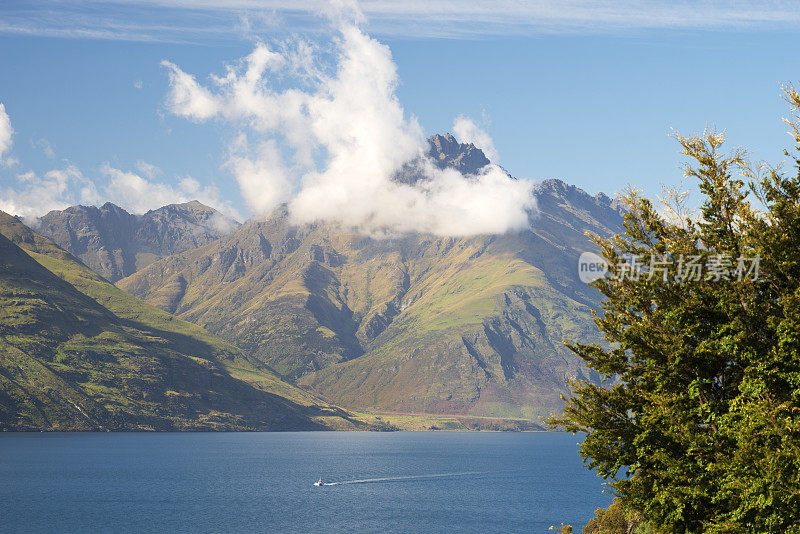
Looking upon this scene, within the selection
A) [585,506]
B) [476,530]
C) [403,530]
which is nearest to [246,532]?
[403,530]

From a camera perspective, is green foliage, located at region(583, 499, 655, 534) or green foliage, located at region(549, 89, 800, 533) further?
green foliage, located at region(583, 499, 655, 534)

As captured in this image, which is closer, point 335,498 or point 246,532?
point 246,532

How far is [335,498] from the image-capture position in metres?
→ 184

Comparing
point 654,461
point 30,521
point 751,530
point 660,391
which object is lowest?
point 30,521

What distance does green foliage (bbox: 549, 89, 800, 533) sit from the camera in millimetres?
24922

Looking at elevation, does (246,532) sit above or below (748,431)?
below

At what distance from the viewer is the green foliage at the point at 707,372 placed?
81.8 ft

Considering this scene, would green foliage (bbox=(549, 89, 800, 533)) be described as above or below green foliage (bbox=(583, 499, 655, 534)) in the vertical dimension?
above

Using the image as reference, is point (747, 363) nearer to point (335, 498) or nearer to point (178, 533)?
point (178, 533)

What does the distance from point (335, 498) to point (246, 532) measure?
55.1 m

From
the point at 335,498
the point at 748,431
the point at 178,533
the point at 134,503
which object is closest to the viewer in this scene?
the point at 748,431

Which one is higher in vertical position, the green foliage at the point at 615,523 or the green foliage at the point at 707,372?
the green foliage at the point at 707,372

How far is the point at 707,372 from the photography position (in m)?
29.4

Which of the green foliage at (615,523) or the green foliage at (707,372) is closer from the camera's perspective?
the green foliage at (707,372)
